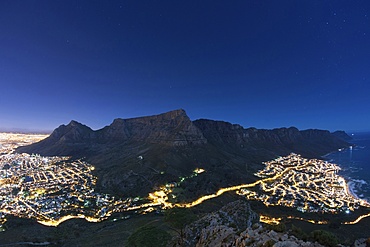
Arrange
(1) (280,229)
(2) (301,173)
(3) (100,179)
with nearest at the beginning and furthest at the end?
(1) (280,229) < (3) (100,179) < (2) (301,173)

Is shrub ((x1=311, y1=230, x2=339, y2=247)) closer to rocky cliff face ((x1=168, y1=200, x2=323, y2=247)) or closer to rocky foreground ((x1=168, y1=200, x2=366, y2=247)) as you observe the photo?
rocky foreground ((x1=168, y1=200, x2=366, y2=247))

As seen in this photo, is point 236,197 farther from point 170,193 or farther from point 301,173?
point 301,173

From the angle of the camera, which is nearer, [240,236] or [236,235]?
[240,236]

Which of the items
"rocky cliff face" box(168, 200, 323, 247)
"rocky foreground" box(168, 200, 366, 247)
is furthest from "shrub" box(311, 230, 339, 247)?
"rocky cliff face" box(168, 200, 323, 247)

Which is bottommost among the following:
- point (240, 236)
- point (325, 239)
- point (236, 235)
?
point (236, 235)

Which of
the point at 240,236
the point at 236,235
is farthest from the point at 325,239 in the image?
the point at 236,235

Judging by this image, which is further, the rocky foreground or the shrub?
the shrub

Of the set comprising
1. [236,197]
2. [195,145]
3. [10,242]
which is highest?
[195,145]

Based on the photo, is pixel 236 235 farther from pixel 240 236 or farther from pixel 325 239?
pixel 325 239

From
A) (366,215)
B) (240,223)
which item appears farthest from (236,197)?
(240,223)

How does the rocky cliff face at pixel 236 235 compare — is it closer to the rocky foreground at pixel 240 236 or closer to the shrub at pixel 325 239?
the rocky foreground at pixel 240 236

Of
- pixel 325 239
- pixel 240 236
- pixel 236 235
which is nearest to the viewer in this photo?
pixel 325 239
